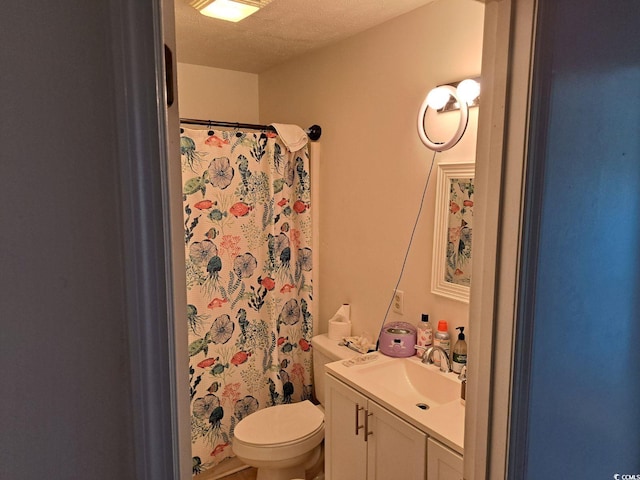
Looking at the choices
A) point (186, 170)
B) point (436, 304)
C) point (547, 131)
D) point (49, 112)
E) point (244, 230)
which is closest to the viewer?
point (49, 112)

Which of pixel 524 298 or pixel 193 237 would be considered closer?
pixel 524 298

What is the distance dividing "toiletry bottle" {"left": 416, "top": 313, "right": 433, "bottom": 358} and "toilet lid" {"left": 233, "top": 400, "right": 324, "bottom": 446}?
0.69m

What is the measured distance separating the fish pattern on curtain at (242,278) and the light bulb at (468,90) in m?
1.11

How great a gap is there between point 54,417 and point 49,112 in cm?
32

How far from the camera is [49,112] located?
1.44 feet

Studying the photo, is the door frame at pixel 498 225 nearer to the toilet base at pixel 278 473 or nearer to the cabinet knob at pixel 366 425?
the cabinet knob at pixel 366 425

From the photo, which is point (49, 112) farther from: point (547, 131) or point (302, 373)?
point (302, 373)

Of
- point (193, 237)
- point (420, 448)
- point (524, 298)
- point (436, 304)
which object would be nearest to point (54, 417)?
point (524, 298)

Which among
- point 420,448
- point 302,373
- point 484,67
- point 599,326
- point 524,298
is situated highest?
point 484,67

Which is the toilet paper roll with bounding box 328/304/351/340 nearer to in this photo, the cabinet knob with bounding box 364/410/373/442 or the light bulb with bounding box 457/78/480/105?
the cabinet knob with bounding box 364/410/373/442

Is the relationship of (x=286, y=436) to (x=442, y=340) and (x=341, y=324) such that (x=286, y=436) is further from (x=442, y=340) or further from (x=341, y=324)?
(x=442, y=340)

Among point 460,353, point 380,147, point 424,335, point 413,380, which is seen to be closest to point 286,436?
point 413,380

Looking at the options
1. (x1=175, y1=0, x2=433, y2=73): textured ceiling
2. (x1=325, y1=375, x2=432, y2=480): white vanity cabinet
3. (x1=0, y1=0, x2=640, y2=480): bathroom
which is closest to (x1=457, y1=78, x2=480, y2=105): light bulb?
(x1=175, y1=0, x2=433, y2=73): textured ceiling

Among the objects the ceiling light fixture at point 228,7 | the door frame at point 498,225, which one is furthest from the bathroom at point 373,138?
the door frame at point 498,225
